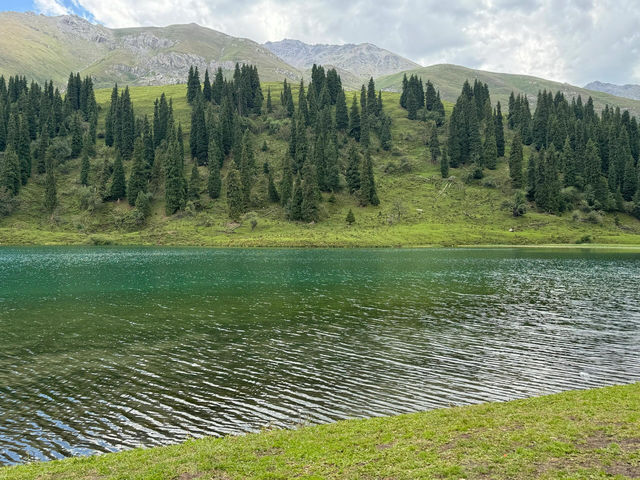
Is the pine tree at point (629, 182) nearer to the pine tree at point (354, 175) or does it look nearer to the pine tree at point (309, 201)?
the pine tree at point (354, 175)

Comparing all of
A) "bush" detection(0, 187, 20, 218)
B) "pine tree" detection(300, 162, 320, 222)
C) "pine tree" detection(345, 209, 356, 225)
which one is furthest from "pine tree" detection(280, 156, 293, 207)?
"bush" detection(0, 187, 20, 218)

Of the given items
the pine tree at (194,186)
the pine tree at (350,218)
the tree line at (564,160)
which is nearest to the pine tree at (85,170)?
the pine tree at (194,186)

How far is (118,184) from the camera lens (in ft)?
533

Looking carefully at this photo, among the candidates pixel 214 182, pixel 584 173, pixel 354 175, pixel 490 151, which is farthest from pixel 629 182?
pixel 214 182

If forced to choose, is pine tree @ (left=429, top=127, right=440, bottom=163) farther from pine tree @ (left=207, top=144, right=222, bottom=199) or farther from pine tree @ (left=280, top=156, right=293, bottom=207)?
pine tree @ (left=207, top=144, right=222, bottom=199)

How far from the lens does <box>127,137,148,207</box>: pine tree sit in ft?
528

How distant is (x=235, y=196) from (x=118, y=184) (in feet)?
153

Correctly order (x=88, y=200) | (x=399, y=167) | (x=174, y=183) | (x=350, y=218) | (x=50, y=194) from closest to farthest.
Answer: (x=350, y=218) → (x=50, y=194) → (x=88, y=200) → (x=174, y=183) → (x=399, y=167)

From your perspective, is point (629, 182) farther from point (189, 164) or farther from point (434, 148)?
point (189, 164)

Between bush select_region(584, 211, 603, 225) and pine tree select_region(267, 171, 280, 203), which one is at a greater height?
pine tree select_region(267, 171, 280, 203)

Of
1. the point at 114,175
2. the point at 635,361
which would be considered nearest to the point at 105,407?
the point at 635,361

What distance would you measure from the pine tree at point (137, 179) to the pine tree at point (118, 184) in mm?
3231

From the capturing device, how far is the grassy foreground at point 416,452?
41.0 feet

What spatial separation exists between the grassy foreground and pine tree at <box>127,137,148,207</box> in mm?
158220
